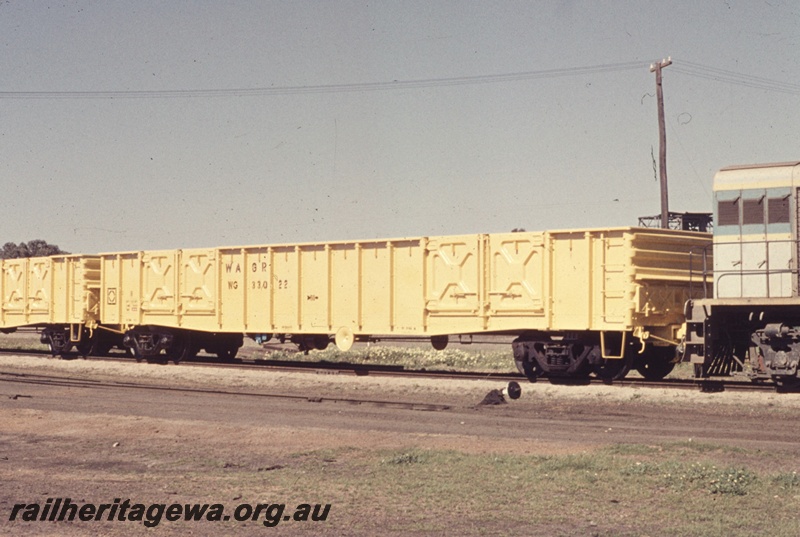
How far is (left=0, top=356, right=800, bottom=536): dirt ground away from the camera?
8664mm

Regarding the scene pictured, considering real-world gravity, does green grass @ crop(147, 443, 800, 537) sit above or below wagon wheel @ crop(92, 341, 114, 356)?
below

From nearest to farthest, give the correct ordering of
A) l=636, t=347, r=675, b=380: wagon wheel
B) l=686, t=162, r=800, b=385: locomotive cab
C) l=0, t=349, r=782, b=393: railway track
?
l=686, t=162, r=800, b=385: locomotive cab, l=0, t=349, r=782, b=393: railway track, l=636, t=347, r=675, b=380: wagon wheel

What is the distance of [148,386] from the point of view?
64.6 feet

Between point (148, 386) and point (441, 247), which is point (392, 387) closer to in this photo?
point (441, 247)

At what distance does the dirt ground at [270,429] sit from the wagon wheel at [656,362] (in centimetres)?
329

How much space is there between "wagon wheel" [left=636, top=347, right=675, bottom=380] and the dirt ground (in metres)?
3.29

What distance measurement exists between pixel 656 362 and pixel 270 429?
Result: 10634 mm

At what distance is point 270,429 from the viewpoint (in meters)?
12.9

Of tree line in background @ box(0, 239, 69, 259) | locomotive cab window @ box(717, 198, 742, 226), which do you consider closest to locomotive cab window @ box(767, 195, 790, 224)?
locomotive cab window @ box(717, 198, 742, 226)

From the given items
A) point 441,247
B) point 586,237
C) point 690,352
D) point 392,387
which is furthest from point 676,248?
point 392,387

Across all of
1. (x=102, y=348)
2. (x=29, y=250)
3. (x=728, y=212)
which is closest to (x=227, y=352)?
(x=102, y=348)

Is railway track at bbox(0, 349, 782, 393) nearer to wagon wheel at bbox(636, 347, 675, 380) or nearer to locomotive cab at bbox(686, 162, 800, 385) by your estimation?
locomotive cab at bbox(686, 162, 800, 385)

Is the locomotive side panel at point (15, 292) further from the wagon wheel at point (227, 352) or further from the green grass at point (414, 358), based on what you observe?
the green grass at point (414, 358)

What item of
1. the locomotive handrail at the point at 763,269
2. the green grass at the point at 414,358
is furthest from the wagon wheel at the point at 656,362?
the green grass at the point at 414,358
